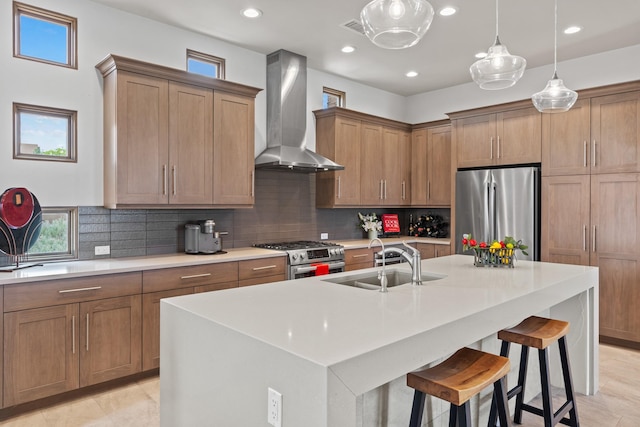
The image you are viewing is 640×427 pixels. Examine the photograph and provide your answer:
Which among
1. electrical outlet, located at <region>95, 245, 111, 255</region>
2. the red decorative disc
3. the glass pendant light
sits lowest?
electrical outlet, located at <region>95, 245, 111, 255</region>

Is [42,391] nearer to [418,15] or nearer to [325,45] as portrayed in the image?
[418,15]

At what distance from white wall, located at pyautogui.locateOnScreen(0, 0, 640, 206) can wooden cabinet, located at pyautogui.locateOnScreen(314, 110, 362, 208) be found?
0.80m

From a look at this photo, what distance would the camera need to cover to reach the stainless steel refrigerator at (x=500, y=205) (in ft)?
14.9

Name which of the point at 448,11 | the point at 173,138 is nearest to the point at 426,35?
the point at 448,11

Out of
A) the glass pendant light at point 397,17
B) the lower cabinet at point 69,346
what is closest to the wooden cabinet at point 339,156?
the lower cabinet at point 69,346

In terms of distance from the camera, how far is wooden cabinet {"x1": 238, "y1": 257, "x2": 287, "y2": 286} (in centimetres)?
380

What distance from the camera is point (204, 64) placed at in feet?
14.1

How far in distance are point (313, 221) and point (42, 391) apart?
10.4 ft

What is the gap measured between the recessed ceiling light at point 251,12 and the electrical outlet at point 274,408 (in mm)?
3197

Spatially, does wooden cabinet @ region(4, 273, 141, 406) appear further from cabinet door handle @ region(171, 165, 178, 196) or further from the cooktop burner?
the cooktop burner

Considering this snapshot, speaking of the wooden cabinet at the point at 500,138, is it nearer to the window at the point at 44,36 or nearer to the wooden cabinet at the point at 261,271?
the wooden cabinet at the point at 261,271

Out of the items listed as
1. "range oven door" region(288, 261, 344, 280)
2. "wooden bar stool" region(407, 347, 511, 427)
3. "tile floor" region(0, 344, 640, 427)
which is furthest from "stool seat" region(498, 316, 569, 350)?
"range oven door" region(288, 261, 344, 280)

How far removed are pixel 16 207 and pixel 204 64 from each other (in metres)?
2.19

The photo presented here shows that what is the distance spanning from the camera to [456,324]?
173cm
